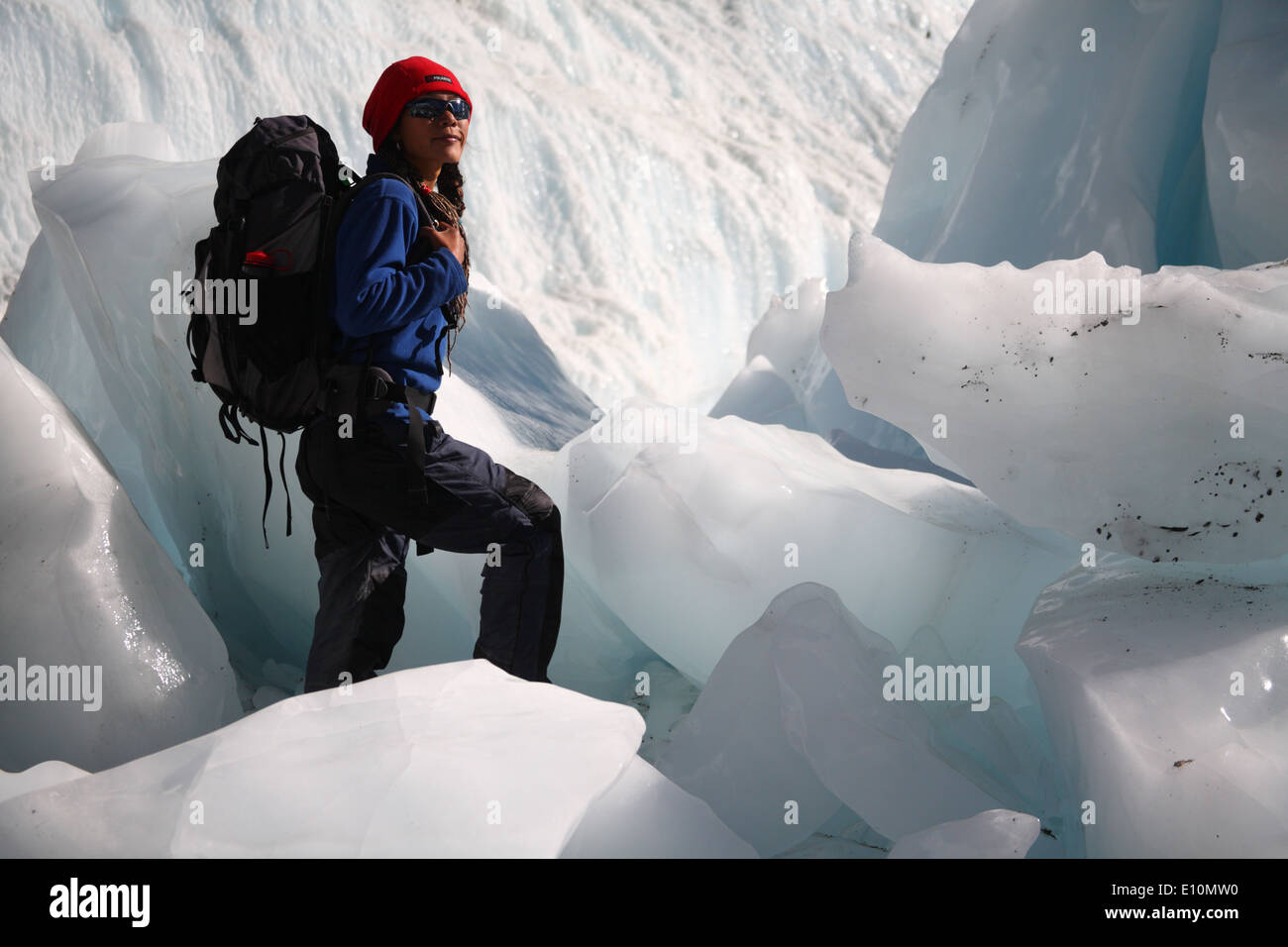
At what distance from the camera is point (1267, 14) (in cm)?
257

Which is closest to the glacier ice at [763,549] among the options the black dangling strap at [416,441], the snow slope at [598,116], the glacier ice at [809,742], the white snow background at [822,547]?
the white snow background at [822,547]

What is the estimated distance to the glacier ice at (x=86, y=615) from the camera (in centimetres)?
185

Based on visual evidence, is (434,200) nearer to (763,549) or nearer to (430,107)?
(430,107)

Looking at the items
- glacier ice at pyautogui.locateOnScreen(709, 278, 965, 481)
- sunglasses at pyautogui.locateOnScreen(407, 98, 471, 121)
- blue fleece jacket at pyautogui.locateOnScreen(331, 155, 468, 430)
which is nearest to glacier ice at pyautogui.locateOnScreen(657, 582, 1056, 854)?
blue fleece jacket at pyautogui.locateOnScreen(331, 155, 468, 430)

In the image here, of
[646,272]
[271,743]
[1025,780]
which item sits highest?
[646,272]

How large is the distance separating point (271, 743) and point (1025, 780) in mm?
1255

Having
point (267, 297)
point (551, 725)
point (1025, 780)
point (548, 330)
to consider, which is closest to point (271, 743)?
point (551, 725)

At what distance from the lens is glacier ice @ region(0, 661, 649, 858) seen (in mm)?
1263

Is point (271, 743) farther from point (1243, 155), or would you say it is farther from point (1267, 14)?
point (1267, 14)

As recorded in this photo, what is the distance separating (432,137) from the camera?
1812 millimetres

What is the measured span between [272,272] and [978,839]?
1.23 meters

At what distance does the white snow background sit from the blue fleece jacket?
51cm

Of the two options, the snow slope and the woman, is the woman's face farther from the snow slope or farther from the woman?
the snow slope

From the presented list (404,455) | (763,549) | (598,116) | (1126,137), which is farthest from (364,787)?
(598,116)
